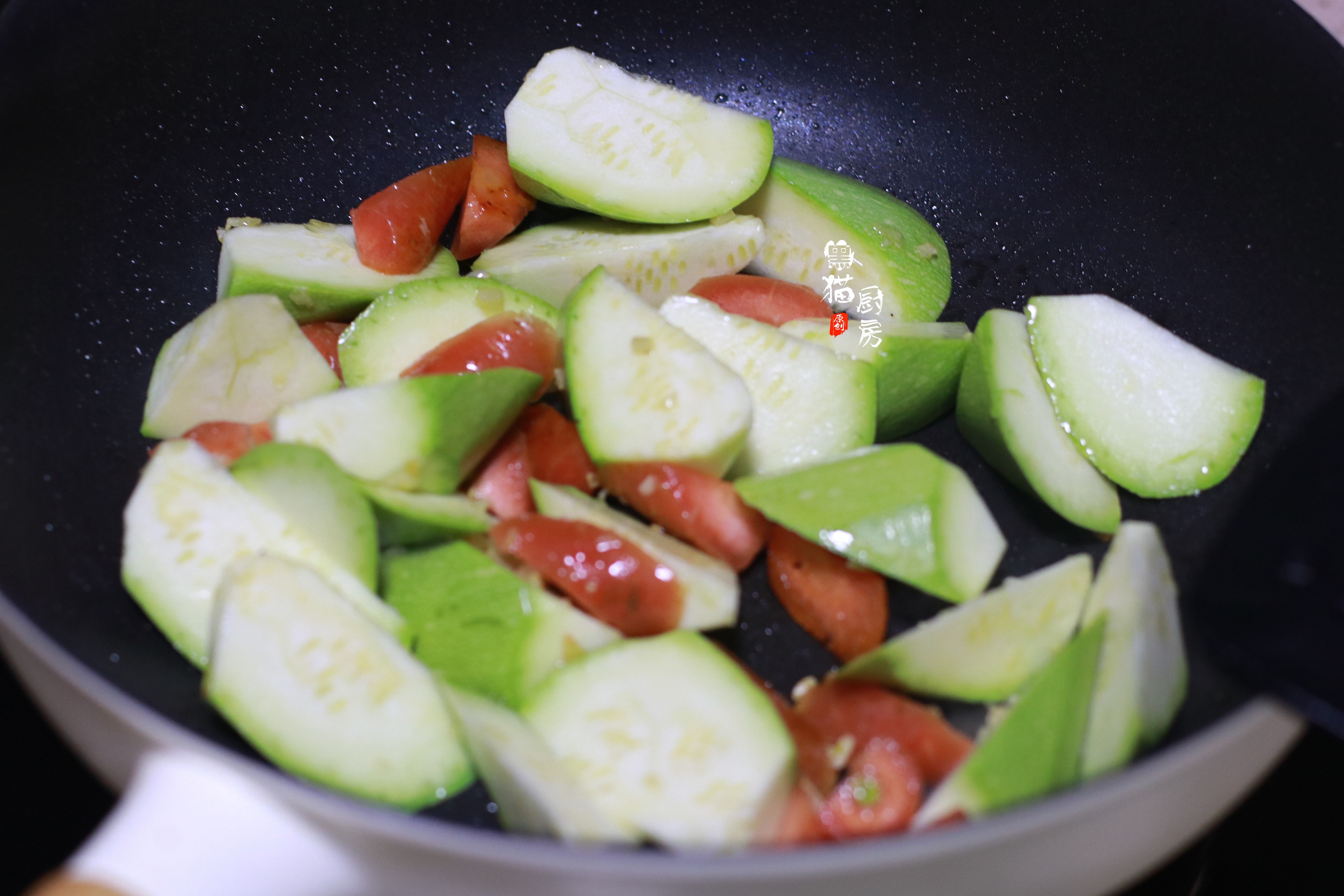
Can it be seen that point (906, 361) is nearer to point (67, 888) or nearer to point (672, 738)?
point (672, 738)

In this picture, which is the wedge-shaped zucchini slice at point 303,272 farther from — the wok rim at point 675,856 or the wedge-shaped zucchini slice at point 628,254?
the wok rim at point 675,856

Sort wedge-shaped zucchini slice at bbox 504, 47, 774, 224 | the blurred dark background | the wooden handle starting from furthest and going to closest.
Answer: wedge-shaped zucchini slice at bbox 504, 47, 774, 224
the blurred dark background
the wooden handle

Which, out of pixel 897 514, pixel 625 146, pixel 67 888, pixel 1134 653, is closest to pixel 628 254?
pixel 625 146

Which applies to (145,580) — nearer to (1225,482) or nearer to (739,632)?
(739,632)

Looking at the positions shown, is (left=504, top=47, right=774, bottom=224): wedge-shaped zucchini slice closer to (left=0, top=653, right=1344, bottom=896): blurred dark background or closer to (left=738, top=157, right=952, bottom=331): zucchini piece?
(left=738, top=157, right=952, bottom=331): zucchini piece
